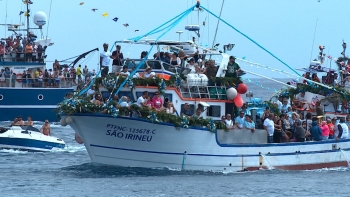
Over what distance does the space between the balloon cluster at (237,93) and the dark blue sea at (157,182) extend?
264 cm

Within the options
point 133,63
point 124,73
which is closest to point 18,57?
point 133,63

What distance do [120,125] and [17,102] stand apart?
32.5m

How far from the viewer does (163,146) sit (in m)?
32.1

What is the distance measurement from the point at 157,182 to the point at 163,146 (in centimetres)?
241

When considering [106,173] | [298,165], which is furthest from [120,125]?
[298,165]

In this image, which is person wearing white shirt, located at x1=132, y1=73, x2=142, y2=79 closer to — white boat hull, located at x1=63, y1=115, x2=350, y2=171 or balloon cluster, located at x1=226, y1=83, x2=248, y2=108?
white boat hull, located at x1=63, y1=115, x2=350, y2=171

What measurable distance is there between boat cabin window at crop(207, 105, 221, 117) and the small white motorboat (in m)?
12.1

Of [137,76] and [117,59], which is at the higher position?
[117,59]

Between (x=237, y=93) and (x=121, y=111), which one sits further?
(x=237, y=93)

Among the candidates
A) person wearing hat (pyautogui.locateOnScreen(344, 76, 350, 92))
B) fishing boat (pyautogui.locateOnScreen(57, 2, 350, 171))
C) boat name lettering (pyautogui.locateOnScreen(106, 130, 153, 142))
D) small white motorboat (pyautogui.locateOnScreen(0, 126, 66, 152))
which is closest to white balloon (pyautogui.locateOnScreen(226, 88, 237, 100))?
fishing boat (pyautogui.locateOnScreen(57, 2, 350, 171))

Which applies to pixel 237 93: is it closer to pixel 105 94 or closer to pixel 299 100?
pixel 105 94

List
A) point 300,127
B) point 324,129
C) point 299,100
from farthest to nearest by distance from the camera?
point 299,100 < point 324,129 < point 300,127

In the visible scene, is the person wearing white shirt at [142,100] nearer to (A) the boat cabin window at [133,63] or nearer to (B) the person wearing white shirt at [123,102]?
(B) the person wearing white shirt at [123,102]

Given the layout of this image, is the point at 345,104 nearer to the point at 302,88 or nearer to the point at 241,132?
the point at 302,88
